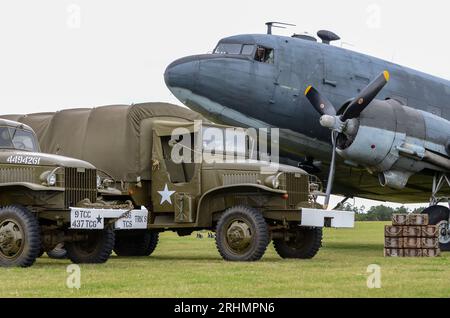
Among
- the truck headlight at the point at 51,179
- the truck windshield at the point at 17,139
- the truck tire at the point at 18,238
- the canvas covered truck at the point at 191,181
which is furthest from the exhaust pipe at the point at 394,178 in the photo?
the truck tire at the point at 18,238

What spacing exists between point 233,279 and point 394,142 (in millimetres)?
9122

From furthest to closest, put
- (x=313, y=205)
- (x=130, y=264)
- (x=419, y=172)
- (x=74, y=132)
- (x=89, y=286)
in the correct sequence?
(x=419, y=172) < (x=74, y=132) < (x=313, y=205) < (x=130, y=264) < (x=89, y=286)

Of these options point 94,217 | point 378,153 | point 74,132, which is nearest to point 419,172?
point 378,153

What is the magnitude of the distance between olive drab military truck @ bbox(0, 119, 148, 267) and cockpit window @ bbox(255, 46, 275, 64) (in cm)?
727

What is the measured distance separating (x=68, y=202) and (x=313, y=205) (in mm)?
4956

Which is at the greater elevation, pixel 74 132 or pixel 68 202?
pixel 74 132

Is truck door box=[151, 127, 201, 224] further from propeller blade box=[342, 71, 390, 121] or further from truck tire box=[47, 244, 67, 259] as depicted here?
propeller blade box=[342, 71, 390, 121]

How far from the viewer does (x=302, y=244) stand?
17.4m

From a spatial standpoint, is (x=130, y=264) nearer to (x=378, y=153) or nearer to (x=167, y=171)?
(x=167, y=171)

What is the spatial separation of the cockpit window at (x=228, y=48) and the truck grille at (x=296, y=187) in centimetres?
576

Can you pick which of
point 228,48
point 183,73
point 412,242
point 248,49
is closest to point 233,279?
point 412,242

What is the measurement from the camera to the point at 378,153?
20.1 meters

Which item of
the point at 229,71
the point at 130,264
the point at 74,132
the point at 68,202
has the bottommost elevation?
the point at 130,264
